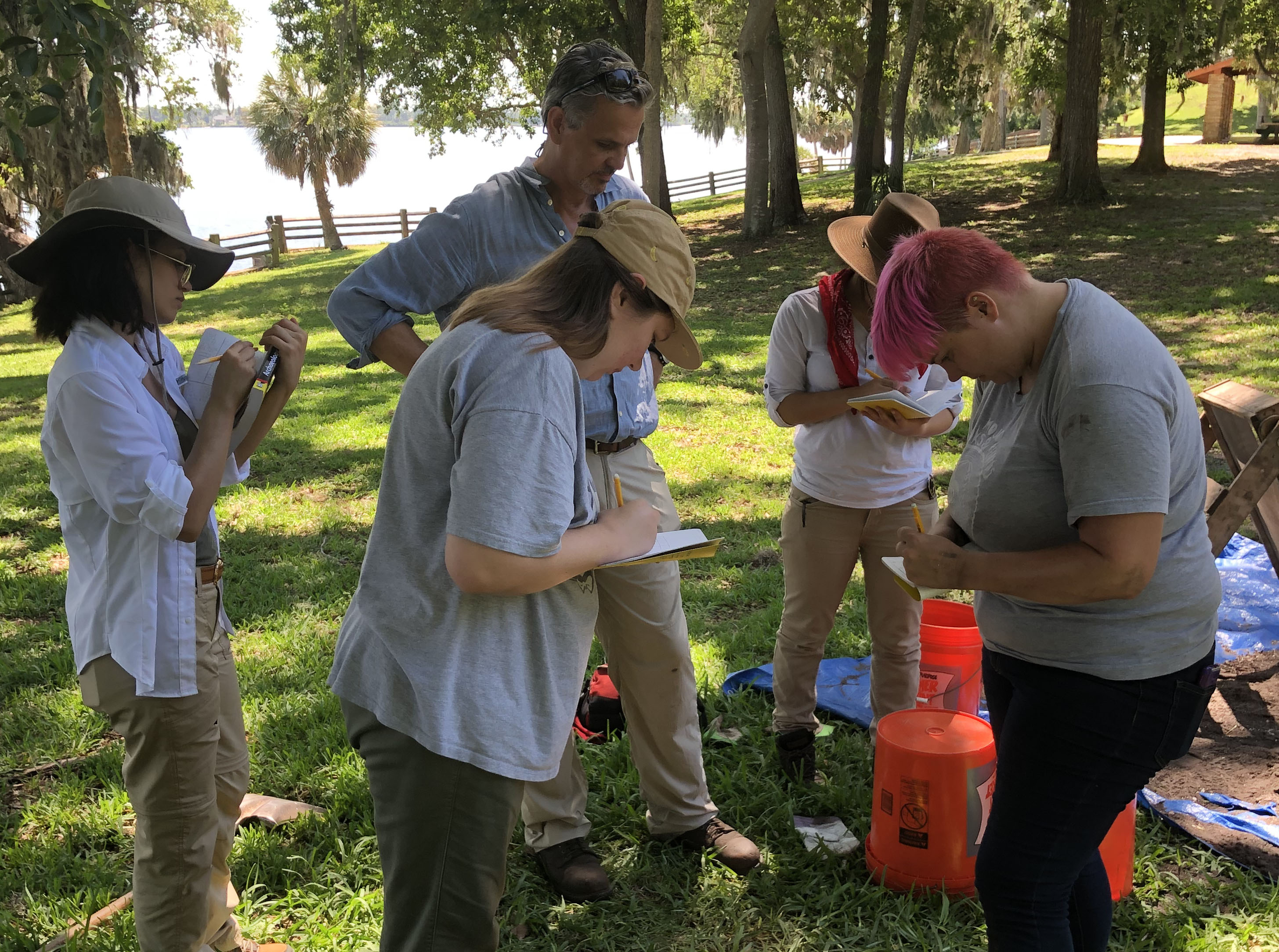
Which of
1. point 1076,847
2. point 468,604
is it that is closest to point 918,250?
point 468,604

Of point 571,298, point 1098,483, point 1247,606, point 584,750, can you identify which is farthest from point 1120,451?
point 1247,606

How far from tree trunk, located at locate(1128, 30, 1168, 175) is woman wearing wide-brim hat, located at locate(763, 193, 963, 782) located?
57.9 ft

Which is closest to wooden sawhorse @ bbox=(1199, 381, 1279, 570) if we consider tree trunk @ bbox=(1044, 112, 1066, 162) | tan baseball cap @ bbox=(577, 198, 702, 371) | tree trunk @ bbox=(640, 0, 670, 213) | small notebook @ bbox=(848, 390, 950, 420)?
small notebook @ bbox=(848, 390, 950, 420)

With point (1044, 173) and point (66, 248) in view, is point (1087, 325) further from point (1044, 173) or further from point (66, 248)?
point (1044, 173)

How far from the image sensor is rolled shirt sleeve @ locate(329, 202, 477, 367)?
2.87 meters

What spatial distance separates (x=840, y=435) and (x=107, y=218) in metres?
2.11

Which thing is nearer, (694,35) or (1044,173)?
(1044,173)

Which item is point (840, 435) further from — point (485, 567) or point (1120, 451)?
point (485, 567)

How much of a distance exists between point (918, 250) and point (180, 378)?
1717 millimetres

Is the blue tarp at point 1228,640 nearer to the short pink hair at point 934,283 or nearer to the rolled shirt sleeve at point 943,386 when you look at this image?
the rolled shirt sleeve at point 943,386

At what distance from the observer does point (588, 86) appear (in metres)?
2.75

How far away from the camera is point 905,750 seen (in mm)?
2822

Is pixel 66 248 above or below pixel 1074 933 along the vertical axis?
above

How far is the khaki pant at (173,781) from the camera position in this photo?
2.20 m
